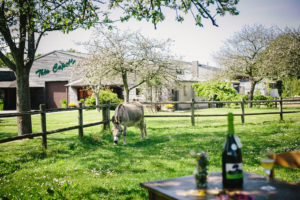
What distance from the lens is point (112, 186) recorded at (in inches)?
194

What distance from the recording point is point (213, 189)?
2.07 meters

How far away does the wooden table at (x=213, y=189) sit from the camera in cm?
189

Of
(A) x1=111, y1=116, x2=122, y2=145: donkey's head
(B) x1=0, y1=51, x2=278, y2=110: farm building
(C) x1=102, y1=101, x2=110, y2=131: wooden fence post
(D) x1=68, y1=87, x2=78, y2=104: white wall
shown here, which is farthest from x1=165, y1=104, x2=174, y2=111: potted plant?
(A) x1=111, y1=116, x2=122, y2=145: donkey's head

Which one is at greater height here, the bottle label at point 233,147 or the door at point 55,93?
the door at point 55,93

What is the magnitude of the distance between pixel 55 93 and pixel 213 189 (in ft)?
118

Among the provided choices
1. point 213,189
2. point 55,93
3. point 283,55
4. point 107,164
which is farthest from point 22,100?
point 55,93

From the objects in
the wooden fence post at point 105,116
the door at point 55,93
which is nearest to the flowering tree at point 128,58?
the wooden fence post at point 105,116

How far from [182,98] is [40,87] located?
21257 mm

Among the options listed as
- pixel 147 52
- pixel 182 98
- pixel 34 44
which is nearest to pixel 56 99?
pixel 182 98

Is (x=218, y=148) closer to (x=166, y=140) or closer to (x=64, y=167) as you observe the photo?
(x=166, y=140)

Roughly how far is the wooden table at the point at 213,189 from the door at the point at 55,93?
3386 cm

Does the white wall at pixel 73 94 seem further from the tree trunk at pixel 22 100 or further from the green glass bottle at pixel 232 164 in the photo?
the green glass bottle at pixel 232 164

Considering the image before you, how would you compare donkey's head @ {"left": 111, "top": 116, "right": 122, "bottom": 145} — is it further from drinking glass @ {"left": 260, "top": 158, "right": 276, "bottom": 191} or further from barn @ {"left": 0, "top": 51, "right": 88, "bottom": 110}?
barn @ {"left": 0, "top": 51, "right": 88, "bottom": 110}

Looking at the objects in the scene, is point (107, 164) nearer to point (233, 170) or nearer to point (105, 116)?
point (233, 170)
